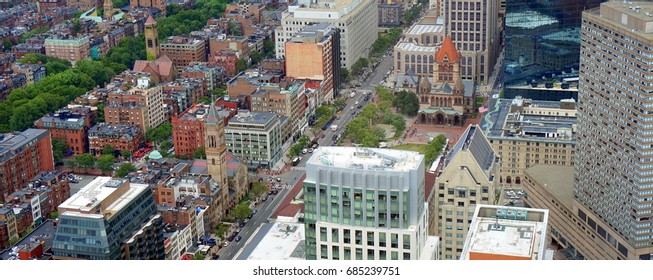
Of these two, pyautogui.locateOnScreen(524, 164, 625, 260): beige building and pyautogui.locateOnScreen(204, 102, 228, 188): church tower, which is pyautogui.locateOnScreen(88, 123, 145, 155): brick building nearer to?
pyautogui.locateOnScreen(204, 102, 228, 188): church tower

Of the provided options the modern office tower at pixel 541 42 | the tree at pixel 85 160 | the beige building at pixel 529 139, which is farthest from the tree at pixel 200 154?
the modern office tower at pixel 541 42

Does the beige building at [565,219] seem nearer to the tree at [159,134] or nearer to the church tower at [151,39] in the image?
the tree at [159,134]

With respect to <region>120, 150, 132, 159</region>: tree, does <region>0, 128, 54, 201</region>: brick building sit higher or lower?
higher

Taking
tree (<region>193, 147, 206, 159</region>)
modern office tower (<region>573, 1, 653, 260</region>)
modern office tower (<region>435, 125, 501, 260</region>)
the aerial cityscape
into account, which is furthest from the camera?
tree (<region>193, 147, 206, 159</region>)

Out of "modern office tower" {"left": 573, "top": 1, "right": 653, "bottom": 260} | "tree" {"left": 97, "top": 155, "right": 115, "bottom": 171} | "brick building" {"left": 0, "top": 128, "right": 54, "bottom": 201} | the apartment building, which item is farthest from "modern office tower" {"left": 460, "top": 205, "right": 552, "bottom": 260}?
"tree" {"left": 97, "top": 155, "right": 115, "bottom": 171}

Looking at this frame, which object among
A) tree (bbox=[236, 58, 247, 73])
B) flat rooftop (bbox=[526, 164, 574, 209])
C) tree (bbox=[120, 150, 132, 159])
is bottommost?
tree (bbox=[120, 150, 132, 159])

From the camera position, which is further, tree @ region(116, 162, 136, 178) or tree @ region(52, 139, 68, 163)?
tree @ region(52, 139, 68, 163)

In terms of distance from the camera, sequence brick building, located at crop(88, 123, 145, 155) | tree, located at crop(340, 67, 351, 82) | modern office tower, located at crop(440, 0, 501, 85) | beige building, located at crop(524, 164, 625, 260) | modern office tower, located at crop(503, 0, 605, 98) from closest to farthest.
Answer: beige building, located at crop(524, 164, 625, 260) < brick building, located at crop(88, 123, 145, 155) < modern office tower, located at crop(503, 0, 605, 98) < modern office tower, located at crop(440, 0, 501, 85) < tree, located at crop(340, 67, 351, 82)
